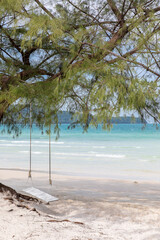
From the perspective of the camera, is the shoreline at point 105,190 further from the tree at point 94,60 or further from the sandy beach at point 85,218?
the tree at point 94,60

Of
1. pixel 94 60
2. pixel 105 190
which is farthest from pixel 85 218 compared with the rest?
pixel 105 190

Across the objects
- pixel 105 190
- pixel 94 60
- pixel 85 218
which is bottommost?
pixel 105 190

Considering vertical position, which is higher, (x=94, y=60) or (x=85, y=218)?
(x=94, y=60)

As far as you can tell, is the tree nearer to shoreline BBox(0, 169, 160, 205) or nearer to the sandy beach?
the sandy beach

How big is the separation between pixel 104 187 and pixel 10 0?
4.08m

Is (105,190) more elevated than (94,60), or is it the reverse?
(94,60)

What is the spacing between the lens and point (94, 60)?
231 cm

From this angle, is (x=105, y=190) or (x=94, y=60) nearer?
(x=94, y=60)

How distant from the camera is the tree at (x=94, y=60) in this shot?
6.81ft

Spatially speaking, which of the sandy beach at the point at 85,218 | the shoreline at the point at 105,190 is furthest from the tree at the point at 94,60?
the shoreline at the point at 105,190

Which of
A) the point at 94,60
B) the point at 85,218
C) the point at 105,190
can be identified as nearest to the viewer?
the point at 94,60

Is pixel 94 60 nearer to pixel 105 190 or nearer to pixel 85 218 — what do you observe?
pixel 85 218

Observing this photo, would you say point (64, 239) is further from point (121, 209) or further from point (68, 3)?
point (68, 3)

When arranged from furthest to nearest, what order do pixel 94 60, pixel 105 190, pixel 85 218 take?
pixel 105 190, pixel 85 218, pixel 94 60
